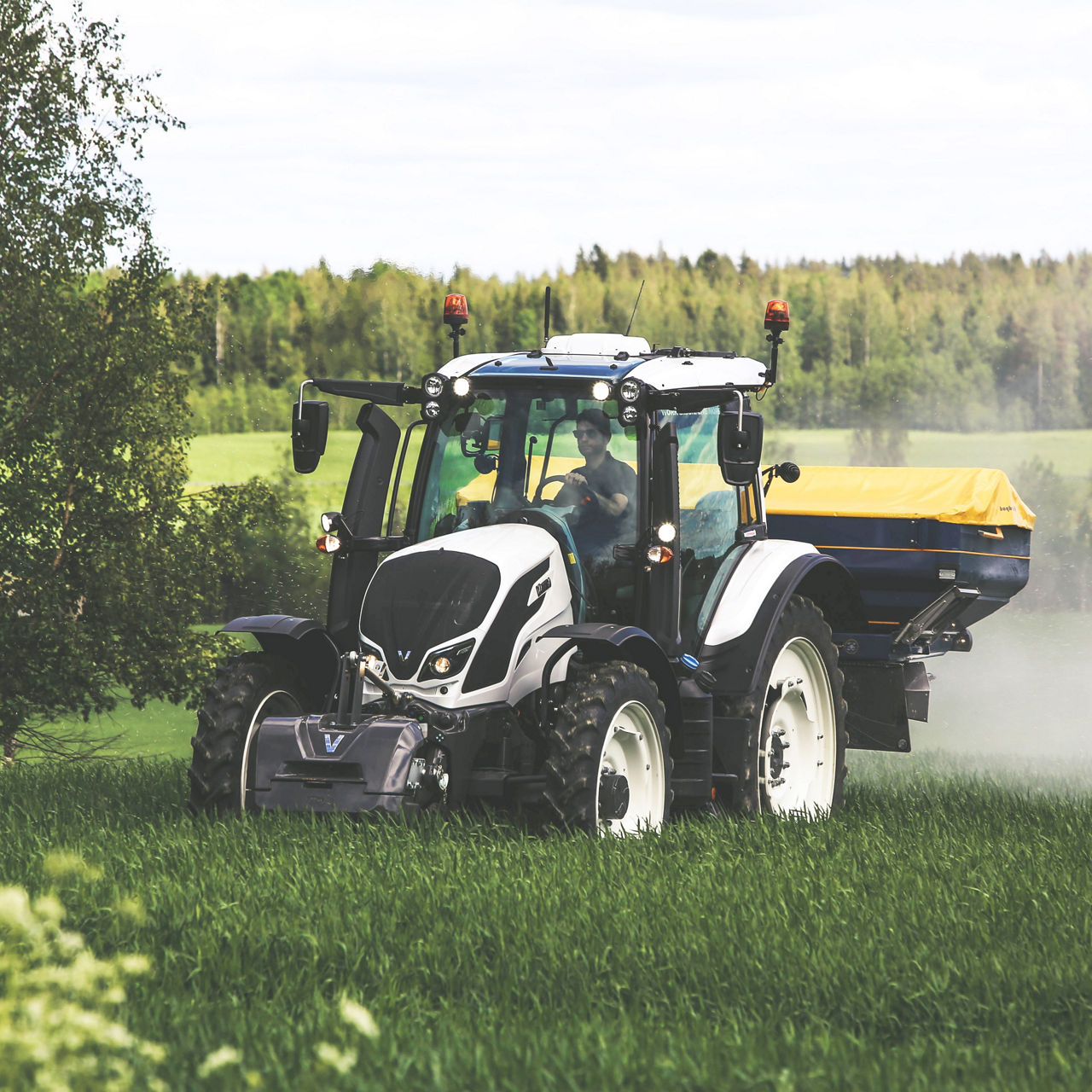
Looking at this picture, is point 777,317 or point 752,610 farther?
point 777,317

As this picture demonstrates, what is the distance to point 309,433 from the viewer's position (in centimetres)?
791

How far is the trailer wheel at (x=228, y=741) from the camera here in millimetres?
7461

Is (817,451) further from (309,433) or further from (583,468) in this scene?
(309,433)

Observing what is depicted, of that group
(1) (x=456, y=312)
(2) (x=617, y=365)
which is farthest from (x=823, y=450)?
(2) (x=617, y=365)

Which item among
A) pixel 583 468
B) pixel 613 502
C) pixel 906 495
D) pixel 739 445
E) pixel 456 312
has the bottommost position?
pixel 906 495

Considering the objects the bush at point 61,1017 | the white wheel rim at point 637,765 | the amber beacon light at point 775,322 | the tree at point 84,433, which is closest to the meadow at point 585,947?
the bush at point 61,1017

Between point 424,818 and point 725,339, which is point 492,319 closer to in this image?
point 725,339

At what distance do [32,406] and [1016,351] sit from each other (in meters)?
33.6

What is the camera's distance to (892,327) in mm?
44406

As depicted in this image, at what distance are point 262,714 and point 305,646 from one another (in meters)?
0.41

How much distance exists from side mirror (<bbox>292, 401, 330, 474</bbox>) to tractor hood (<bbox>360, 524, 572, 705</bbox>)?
70 cm

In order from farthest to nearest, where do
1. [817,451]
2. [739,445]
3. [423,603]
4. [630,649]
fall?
1. [817,451]
2. [630,649]
3. [739,445]
4. [423,603]

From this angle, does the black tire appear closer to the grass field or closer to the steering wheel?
the steering wheel

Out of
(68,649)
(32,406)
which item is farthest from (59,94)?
(68,649)
